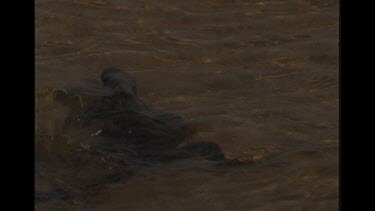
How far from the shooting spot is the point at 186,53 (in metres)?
4.95

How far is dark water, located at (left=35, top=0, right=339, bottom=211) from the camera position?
3059 mm

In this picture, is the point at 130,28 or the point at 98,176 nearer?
the point at 98,176

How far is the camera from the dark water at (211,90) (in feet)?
10.0

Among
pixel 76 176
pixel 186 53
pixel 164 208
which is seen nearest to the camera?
pixel 164 208

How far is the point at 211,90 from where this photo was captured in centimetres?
439

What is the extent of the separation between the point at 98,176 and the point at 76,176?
A: 104mm

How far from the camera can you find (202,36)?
5.29m
